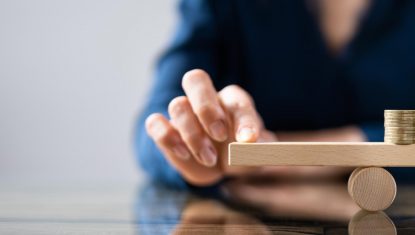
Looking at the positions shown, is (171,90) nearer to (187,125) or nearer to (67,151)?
(187,125)

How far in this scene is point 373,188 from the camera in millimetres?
941

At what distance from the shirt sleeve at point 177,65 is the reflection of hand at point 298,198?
169 mm

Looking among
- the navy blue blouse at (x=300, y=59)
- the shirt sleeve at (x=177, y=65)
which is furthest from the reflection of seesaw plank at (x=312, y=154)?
the navy blue blouse at (x=300, y=59)

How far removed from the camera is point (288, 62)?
79.4 inches

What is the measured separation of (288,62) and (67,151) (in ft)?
4.75

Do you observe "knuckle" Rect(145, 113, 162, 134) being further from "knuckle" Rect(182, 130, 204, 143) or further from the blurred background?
the blurred background

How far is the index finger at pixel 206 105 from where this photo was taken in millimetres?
1068

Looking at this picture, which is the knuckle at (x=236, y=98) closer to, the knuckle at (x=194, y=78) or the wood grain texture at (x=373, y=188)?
the knuckle at (x=194, y=78)

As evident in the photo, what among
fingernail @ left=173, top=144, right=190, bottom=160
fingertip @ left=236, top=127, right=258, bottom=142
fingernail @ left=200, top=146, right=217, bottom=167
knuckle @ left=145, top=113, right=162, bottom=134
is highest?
fingertip @ left=236, top=127, right=258, bottom=142

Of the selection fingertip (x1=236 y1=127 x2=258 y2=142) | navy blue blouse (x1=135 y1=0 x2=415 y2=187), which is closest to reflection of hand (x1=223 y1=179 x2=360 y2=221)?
fingertip (x1=236 y1=127 x2=258 y2=142)

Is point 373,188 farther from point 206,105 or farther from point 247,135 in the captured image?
point 206,105

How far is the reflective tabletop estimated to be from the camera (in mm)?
818

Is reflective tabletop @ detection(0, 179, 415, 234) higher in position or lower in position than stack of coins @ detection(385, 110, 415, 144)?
lower

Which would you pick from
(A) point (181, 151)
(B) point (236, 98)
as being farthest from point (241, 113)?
(A) point (181, 151)
